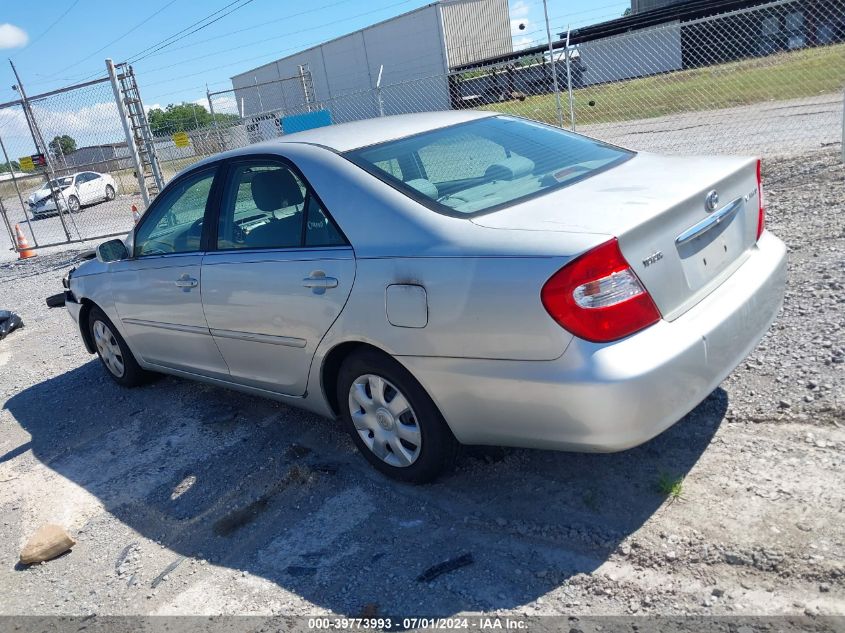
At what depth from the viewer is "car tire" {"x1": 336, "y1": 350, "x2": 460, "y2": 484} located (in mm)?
3225

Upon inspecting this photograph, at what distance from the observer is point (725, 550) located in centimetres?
270

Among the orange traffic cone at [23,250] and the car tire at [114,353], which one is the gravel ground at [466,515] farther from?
the orange traffic cone at [23,250]

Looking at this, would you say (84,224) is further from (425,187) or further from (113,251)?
(425,187)

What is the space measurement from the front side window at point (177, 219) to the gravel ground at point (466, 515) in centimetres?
116

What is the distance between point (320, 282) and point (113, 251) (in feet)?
7.50

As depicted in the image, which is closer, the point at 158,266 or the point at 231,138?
the point at 158,266

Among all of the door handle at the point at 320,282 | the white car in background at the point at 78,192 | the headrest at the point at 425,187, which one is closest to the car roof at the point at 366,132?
the headrest at the point at 425,187

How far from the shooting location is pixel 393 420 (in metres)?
3.40

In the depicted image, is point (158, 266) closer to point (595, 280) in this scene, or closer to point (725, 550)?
point (595, 280)

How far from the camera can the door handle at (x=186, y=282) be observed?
4242 millimetres

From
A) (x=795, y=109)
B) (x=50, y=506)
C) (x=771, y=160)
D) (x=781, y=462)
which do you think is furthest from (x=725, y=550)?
(x=795, y=109)

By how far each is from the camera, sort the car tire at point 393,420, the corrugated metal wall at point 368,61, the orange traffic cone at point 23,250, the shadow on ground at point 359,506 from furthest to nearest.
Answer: the corrugated metal wall at point 368,61
the orange traffic cone at point 23,250
the car tire at point 393,420
the shadow on ground at point 359,506

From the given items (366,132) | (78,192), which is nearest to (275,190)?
(366,132)

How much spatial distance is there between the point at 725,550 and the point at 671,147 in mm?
12123
